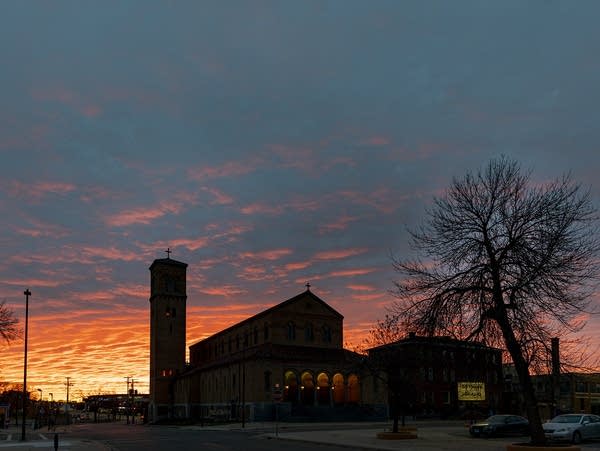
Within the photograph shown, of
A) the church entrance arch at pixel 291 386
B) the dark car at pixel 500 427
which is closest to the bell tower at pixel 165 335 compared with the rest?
the church entrance arch at pixel 291 386

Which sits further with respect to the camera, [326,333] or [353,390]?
[326,333]

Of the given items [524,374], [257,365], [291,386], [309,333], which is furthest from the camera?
[309,333]

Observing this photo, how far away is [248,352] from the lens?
84.7m

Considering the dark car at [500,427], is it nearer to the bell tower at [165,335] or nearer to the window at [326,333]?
the window at [326,333]

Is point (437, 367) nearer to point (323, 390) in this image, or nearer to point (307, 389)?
point (307, 389)

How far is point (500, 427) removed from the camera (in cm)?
4156

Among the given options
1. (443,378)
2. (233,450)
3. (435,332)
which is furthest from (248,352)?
(435,332)

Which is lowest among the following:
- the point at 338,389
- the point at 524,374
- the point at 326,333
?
the point at 338,389

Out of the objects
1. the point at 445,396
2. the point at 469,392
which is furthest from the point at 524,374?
the point at 445,396

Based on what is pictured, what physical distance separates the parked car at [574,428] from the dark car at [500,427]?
558 centimetres

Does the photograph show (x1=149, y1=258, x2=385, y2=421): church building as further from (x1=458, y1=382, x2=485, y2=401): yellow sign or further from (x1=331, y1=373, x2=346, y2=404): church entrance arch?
(x1=458, y1=382, x2=485, y2=401): yellow sign

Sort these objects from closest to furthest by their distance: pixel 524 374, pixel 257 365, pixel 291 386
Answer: pixel 524 374 < pixel 257 365 < pixel 291 386

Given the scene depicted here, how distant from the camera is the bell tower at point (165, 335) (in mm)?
106125

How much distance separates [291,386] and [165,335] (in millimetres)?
34774
